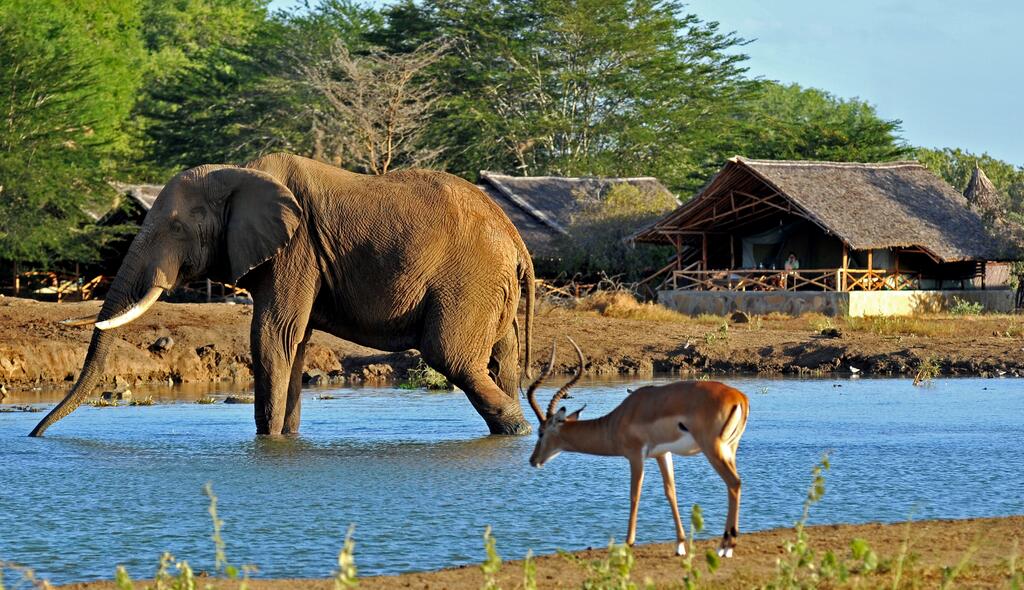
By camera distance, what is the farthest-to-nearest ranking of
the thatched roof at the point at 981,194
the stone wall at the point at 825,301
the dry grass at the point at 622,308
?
1. the thatched roof at the point at 981,194
2. the stone wall at the point at 825,301
3. the dry grass at the point at 622,308

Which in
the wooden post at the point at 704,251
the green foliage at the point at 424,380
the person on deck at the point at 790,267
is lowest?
the green foliage at the point at 424,380

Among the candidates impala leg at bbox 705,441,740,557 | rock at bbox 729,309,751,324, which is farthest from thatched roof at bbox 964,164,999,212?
impala leg at bbox 705,441,740,557

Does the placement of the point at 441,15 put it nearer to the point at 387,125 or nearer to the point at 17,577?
the point at 387,125

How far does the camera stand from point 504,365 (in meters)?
16.0

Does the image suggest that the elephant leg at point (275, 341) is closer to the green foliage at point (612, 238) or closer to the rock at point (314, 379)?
the rock at point (314, 379)

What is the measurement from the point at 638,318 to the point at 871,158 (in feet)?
83.7

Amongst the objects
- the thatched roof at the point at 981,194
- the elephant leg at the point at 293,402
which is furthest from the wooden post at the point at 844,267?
the elephant leg at the point at 293,402

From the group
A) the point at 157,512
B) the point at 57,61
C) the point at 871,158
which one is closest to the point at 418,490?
the point at 157,512

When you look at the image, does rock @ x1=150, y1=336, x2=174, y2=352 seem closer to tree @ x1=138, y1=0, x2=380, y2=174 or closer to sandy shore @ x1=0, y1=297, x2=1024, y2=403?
sandy shore @ x1=0, y1=297, x2=1024, y2=403

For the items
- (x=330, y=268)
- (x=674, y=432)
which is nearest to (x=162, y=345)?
(x=330, y=268)

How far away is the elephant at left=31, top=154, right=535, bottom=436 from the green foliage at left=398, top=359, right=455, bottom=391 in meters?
7.74

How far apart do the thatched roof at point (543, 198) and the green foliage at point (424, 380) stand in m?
17.6

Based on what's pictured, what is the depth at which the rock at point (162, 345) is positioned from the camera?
2497 centimetres

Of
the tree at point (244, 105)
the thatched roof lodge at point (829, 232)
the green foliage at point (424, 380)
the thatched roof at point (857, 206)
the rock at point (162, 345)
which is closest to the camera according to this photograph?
the green foliage at point (424, 380)
